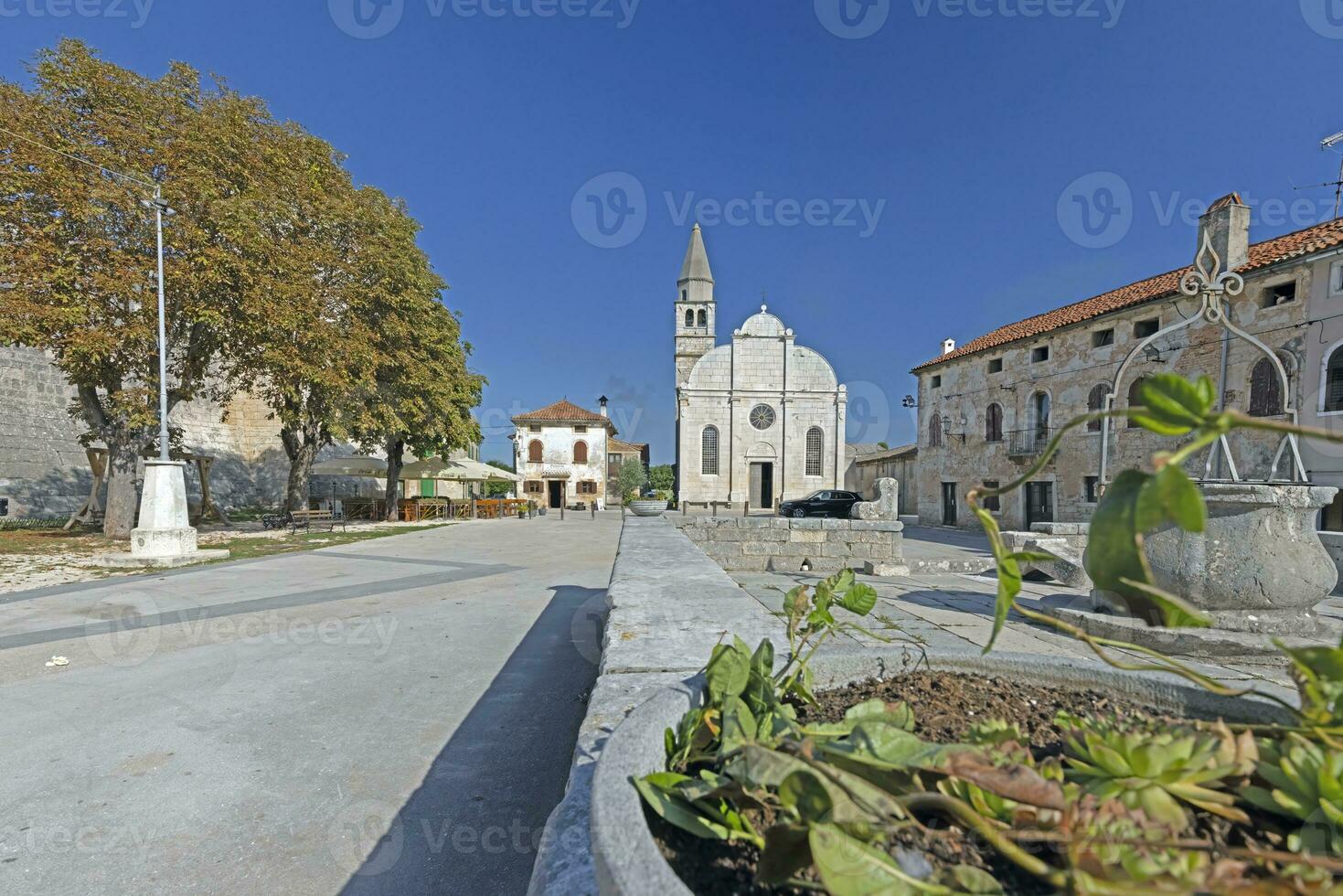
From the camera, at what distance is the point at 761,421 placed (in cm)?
3047

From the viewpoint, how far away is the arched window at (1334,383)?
466 inches

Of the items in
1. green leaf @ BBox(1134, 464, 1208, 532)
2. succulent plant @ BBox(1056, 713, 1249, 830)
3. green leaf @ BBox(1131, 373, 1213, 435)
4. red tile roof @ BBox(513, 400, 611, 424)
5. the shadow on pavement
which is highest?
red tile roof @ BBox(513, 400, 611, 424)

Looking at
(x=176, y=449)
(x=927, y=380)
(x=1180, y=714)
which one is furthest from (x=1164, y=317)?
(x=176, y=449)

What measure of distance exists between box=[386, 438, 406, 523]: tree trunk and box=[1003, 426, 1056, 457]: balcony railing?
70.3 feet

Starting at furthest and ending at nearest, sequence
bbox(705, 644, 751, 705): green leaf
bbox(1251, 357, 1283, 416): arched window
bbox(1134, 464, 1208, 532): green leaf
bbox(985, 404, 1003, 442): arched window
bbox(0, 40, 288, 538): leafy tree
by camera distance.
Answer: bbox(985, 404, 1003, 442): arched window
bbox(1251, 357, 1283, 416): arched window
bbox(0, 40, 288, 538): leafy tree
bbox(705, 644, 751, 705): green leaf
bbox(1134, 464, 1208, 532): green leaf

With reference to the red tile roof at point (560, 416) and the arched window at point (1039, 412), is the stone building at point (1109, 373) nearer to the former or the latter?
the arched window at point (1039, 412)

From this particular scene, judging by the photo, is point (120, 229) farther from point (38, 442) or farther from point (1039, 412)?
point (1039, 412)

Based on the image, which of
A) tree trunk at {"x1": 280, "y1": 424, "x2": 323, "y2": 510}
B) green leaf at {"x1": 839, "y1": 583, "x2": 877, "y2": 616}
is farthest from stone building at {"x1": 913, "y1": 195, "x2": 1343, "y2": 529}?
tree trunk at {"x1": 280, "y1": 424, "x2": 323, "y2": 510}

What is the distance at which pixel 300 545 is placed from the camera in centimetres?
1145

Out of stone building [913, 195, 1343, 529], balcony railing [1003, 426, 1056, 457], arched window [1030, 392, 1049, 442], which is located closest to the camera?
stone building [913, 195, 1343, 529]

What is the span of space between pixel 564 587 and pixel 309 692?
147 inches

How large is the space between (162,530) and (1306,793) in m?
12.3

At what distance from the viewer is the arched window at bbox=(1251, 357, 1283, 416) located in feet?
41.1

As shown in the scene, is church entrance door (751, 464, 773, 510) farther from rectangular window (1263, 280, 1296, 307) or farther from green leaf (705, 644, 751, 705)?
green leaf (705, 644, 751, 705)
